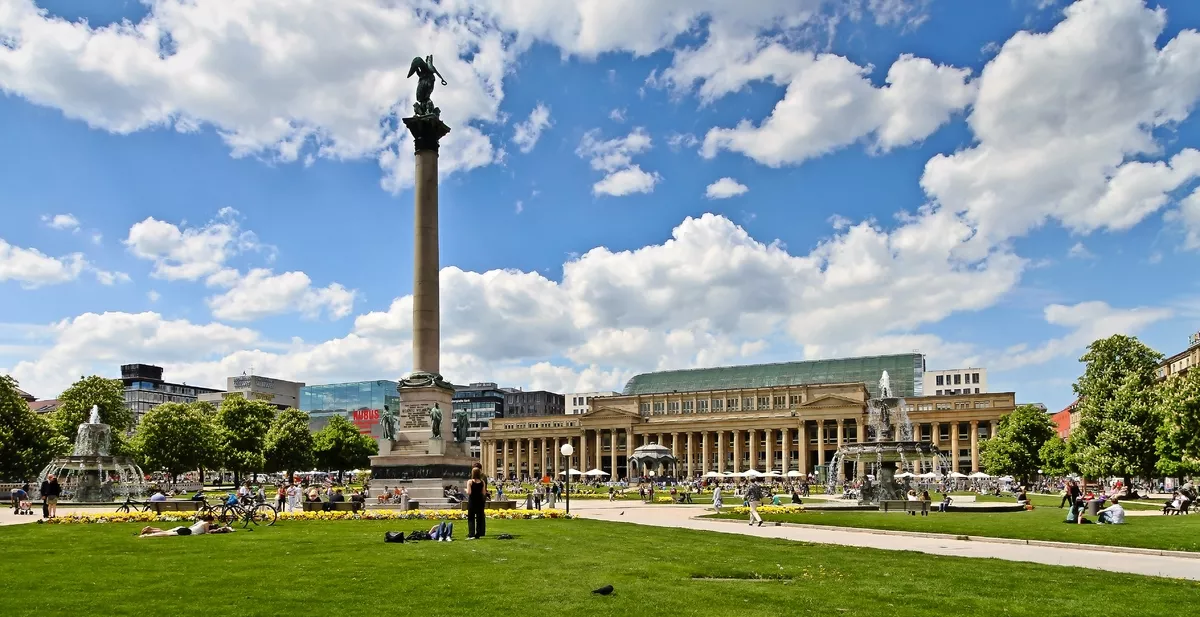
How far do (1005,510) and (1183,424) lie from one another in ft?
39.4

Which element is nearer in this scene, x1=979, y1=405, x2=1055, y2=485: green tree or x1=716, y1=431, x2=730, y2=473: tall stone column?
x1=979, y1=405, x2=1055, y2=485: green tree

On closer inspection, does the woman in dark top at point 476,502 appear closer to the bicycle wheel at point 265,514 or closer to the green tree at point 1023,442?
the bicycle wheel at point 265,514

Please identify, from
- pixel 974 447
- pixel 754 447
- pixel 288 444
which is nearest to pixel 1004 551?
pixel 288 444

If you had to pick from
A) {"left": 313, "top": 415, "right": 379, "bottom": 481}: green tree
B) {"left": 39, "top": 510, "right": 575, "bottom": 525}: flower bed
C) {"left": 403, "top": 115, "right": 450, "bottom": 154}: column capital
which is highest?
{"left": 403, "top": 115, "right": 450, "bottom": 154}: column capital

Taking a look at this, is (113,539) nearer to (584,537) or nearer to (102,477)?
(584,537)

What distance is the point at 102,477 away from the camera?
62.6 metres

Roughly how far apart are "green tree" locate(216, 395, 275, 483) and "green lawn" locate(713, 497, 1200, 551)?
69727 millimetres

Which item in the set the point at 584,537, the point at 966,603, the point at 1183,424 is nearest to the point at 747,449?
the point at 1183,424

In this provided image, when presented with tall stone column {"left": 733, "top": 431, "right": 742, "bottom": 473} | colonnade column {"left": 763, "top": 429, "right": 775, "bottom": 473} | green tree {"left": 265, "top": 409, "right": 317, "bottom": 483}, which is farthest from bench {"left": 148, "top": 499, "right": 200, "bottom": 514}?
colonnade column {"left": 763, "top": 429, "right": 775, "bottom": 473}

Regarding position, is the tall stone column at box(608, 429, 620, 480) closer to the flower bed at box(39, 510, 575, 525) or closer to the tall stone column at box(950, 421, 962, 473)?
the tall stone column at box(950, 421, 962, 473)

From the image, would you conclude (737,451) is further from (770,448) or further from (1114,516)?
(1114,516)

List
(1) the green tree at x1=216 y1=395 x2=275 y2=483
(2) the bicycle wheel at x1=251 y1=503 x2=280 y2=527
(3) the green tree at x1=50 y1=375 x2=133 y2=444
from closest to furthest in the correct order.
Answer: (2) the bicycle wheel at x1=251 y1=503 x2=280 y2=527 → (3) the green tree at x1=50 y1=375 x2=133 y2=444 → (1) the green tree at x1=216 y1=395 x2=275 y2=483

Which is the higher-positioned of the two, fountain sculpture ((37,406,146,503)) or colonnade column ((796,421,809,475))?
fountain sculpture ((37,406,146,503))

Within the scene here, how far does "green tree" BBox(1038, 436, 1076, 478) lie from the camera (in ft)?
271
